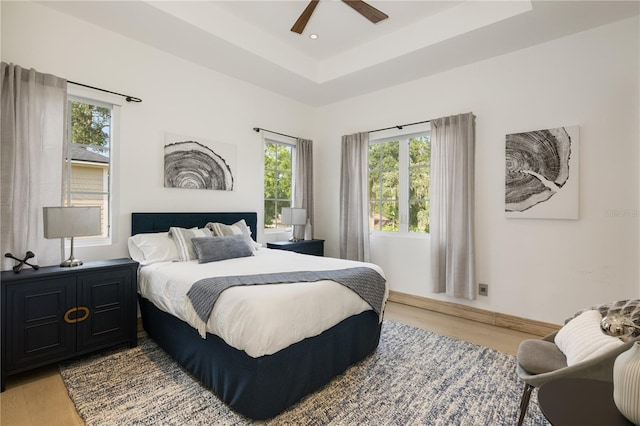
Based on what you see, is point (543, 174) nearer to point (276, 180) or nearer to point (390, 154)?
point (390, 154)

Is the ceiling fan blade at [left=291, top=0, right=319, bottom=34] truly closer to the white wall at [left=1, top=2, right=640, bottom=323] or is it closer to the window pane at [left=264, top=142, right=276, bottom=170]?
the white wall at [left=1, top=2, right=640, bottom=323]

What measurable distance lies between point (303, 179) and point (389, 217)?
4.66 feet

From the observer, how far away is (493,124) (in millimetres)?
3424

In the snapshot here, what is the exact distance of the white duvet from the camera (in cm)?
170

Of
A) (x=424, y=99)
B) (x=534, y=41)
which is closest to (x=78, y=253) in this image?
(x=424, y=99)

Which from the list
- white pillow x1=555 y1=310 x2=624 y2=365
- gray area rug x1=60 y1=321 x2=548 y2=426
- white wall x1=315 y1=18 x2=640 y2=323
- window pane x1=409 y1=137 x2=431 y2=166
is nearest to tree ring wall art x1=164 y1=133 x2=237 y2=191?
gray area rug x1=60 y1=321 x2=548 y2=426

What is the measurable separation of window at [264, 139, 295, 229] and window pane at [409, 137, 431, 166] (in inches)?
71.5

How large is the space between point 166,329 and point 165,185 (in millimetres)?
1579

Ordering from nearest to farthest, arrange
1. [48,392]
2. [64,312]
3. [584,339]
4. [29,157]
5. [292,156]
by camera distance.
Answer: [584,339], [48,392], [64,312], [29,157], [292,156]

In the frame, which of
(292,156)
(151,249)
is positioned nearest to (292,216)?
(292,156)

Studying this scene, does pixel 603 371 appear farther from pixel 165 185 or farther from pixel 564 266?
pixel 165 185

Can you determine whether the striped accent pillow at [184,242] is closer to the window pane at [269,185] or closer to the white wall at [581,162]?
the window pane at [269,185]

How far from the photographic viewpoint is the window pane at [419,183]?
4023 millimetres

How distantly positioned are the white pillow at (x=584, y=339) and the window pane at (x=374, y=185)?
296 centimetres
